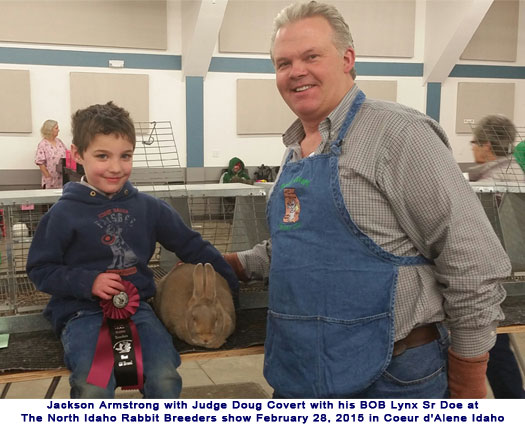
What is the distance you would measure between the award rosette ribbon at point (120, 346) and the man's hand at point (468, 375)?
2.91 feet

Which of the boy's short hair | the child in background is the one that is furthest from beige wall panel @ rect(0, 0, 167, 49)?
the boy's short hair

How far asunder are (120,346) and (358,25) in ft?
31.2

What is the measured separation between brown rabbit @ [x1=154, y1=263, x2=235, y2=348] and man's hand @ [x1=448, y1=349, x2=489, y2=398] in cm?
76

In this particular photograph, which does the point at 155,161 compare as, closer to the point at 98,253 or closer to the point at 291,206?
the point at 98,253

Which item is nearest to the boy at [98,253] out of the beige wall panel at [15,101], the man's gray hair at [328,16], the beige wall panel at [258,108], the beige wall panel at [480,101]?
the man's gray hair at [328,16]

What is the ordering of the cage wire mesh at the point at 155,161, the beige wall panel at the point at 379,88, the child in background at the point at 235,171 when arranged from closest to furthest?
the cage wire mesh at the point at 155,161 → the child in background at the point at 235,171 → the beige wall panel at the point at 379,88

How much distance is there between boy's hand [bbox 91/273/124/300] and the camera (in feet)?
5.49

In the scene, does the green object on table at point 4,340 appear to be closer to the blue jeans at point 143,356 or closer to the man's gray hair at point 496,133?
the blue jeans at point 143,356

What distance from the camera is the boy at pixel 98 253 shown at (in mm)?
1655

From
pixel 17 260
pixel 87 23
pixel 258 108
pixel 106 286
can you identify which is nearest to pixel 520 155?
pixel 106 286

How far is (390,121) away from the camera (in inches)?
52.7

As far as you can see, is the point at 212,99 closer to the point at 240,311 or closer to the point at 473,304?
the point at 240,311

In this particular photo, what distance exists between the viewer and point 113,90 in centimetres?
888
